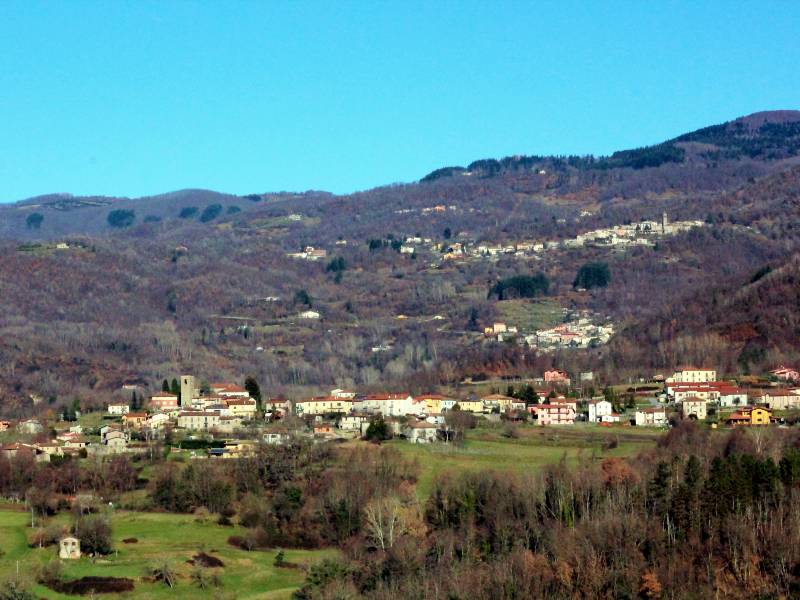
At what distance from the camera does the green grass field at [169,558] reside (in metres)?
46.5

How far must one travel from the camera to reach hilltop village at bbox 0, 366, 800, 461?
65750 millimetres

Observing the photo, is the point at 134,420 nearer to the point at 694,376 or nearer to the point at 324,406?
the point at 324,406

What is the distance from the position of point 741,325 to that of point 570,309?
35.8 meters

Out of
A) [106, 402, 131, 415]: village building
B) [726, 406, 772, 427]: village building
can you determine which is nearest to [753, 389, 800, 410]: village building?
[726, 406, 772, 427]: village building

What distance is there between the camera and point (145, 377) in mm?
102875

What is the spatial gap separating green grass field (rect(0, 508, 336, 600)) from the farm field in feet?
22.5

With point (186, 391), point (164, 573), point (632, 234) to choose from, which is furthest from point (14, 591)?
point (632, 234)

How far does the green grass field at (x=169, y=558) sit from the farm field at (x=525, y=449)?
6.85 meters

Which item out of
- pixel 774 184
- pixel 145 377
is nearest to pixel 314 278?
pixel 774 184

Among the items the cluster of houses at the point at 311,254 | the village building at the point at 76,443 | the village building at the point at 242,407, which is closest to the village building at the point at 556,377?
→ the village building at the point at 242,407

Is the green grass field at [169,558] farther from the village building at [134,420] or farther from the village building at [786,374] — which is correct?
the village building at [786,374]

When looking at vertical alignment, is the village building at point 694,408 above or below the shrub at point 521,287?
below

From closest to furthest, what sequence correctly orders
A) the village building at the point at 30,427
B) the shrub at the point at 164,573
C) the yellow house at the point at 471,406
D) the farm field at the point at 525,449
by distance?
the shrub at the point at 164,573 → the farm field at the point at 525,449 → the village building at the point at 30,427 → the yellow house at the point at 471,406

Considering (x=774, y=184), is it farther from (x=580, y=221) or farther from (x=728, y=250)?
(x=728, y=250)
